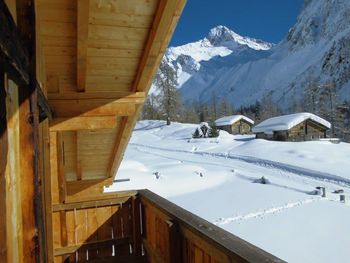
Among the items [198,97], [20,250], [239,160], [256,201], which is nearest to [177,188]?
[256,201]

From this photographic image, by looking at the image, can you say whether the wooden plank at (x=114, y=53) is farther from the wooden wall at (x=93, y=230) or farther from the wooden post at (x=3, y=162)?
the wooden post at (x=3, y=162)

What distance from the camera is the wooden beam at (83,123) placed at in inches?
184

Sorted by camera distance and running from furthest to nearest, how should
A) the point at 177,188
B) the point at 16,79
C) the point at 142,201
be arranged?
1. the point at 177,188
2. the point at 142,201
3. the point at 16,79

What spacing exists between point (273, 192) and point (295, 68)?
116 m

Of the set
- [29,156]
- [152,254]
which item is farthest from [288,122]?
[29,156]

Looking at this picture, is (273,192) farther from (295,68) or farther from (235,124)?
(295,68)

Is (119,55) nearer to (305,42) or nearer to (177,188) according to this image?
(177,188)

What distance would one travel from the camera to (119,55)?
388 centimetres

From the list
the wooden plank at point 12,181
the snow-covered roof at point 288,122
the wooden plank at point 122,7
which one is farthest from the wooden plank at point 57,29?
the snow-covered roof at point 288,122

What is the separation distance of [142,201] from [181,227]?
1.61 m

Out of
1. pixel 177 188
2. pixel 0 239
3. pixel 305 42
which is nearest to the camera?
pixel 0 239

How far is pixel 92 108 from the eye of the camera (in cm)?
462

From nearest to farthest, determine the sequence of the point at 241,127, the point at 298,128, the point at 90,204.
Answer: the point at 90,204, the point at 298,128, the point at 241,127

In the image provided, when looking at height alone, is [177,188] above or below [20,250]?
below
